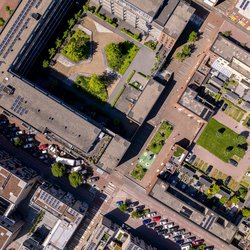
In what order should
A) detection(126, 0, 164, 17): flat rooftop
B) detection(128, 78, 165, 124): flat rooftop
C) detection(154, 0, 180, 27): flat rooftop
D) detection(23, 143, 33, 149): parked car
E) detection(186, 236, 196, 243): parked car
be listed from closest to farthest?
detection(126, 0, 164, 17): flat rooftop, detection(154, 0, 180, 27): flat rooftop, detection(128, 78, 165, 124): flat rooftop, detection(23, 143, 33, 149): parked car, detection(186, 236, 196, 243): parked car

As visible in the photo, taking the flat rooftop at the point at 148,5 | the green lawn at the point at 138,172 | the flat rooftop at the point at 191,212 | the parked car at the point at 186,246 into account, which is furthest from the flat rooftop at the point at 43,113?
the parked car at the point at 186,246

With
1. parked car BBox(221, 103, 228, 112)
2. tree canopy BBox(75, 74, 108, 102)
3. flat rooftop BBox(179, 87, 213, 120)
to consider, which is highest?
parked car BBox(221, 103, 228, 112)

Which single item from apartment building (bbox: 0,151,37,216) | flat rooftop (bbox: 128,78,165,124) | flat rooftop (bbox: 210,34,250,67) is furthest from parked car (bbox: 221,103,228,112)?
apartment building (bbox: 0,151,37,216)

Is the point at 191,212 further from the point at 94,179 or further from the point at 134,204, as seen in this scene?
the point at 94,179

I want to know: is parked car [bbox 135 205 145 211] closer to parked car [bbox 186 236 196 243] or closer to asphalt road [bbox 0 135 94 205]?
asphalt road [bbox 0 135 94 205]

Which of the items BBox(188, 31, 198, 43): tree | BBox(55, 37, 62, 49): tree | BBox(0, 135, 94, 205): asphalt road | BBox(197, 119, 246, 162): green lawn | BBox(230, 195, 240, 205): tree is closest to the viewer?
BBox(55, 37, 62, 49): tree

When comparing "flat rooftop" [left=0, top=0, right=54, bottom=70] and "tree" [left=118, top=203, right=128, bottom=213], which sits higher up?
"flat rooftop" [left=0, top=0, right=54, bottom=70]

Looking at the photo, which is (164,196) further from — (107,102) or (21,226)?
(21,226)

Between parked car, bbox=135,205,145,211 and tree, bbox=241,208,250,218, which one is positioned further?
parked car, bbox=135,205,145,211

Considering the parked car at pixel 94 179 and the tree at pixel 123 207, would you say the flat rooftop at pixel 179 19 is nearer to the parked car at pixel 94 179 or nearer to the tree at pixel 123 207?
the parked car at pixel 94 179
